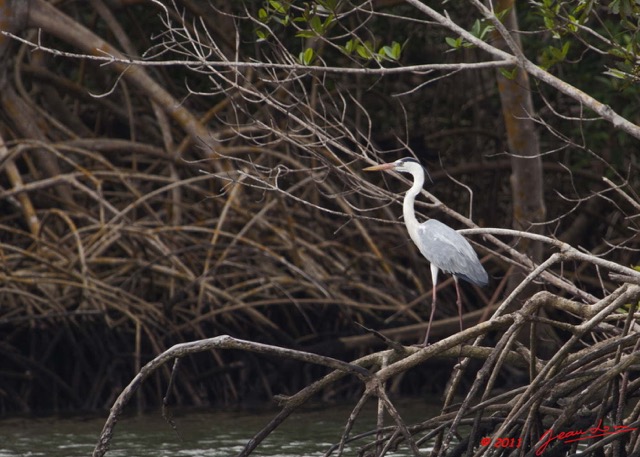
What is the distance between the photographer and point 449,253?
23.8 ft

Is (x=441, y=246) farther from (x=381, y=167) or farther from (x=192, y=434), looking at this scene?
(x=192, y=434)

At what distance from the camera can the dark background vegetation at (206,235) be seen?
35.5ft

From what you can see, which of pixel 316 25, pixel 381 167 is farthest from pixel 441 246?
pixel 316 25

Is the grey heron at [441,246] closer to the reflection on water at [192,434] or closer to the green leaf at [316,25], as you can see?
the green leaf at [316,25]

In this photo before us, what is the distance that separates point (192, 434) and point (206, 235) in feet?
8.69

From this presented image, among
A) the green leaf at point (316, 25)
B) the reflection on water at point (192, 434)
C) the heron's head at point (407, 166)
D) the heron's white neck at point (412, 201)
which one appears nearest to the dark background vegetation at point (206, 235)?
the reflection on water at point (192, 434)

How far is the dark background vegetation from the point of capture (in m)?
10.8

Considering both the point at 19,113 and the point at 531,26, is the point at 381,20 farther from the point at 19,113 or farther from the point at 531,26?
the point at 19,113

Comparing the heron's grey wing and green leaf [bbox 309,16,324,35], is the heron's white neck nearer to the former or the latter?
the heron's grey wing

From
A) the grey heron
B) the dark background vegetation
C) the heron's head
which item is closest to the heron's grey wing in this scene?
the grey heron

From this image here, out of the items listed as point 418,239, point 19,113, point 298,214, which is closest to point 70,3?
point 19,113

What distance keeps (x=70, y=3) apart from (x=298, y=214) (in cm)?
314

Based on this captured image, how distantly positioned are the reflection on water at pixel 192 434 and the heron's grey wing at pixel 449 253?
1.36 meters

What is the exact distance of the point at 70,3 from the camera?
13172 millimetres
